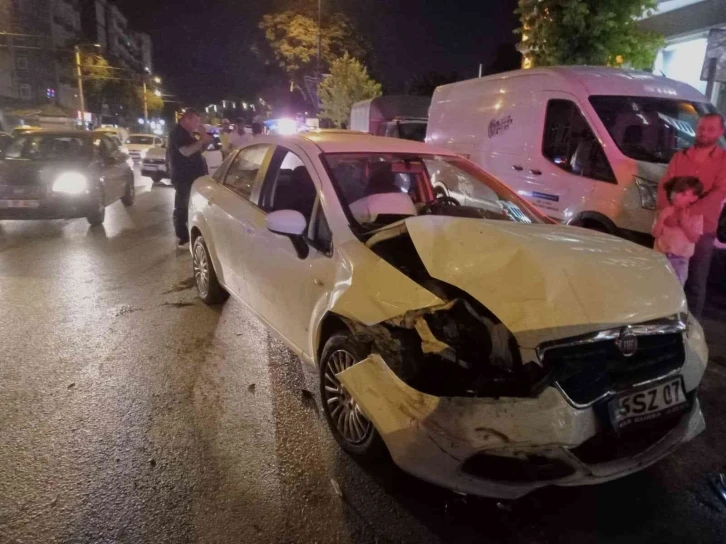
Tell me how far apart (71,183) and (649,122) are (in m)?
8.06

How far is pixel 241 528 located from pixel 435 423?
998 millimetres

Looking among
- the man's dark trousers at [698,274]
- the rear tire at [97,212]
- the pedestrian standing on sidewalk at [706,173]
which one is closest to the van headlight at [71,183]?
the rear tire at [97,212]

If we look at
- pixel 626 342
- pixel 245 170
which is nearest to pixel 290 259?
pixel 245 170

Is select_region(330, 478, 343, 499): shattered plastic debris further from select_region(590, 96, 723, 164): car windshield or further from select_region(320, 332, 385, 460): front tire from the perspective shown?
select_region(590, 96, 723, 164): car windshield

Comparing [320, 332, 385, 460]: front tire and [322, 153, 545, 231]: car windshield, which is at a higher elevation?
[322, 153, 545, 231]: car windshield

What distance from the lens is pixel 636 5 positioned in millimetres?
8805

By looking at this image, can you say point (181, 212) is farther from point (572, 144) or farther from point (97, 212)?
point (572, 144)

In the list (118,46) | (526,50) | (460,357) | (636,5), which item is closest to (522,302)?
(460,357)

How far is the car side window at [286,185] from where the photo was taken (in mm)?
3930

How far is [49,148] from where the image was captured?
31.8 feet

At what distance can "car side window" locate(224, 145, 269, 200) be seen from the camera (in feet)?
14.8

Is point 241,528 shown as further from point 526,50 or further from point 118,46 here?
point 118,46

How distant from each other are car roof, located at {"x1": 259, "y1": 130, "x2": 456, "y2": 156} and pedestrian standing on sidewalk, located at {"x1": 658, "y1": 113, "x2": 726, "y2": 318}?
204 centimetres

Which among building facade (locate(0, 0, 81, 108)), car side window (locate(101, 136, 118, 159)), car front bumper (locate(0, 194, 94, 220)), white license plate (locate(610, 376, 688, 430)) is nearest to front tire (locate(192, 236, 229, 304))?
white license plate (locate(610, 376, 688, 430))
